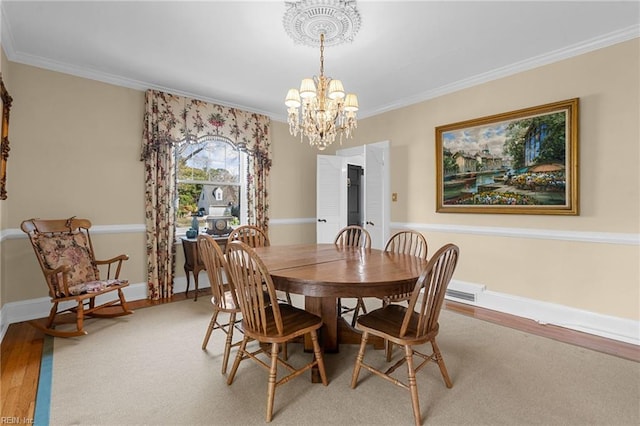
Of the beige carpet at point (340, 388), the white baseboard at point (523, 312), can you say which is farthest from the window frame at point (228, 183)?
the beige carpet at point (340, 388)

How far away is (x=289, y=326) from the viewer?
75.1 inches

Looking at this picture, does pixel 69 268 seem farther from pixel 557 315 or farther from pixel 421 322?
pixel 557 315

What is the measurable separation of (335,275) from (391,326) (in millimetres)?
456

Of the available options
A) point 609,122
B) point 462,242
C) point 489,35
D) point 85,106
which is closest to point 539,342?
point 462,242

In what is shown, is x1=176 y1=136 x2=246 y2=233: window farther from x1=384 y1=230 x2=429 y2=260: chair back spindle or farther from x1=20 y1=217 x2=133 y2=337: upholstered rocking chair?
x1=384 y1=230 x2=429 y2=260: chair back spindle

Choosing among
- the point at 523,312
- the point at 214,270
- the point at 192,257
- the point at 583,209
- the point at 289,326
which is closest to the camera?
the point at 289,326

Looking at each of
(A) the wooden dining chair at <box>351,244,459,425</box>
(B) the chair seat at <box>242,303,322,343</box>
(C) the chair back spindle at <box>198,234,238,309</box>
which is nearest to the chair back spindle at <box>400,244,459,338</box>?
(A) the wooden dining chair at <box>351,244,459,425</box>

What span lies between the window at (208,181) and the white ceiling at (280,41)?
0.85 meters

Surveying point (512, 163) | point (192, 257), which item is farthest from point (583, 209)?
point (192, 257)

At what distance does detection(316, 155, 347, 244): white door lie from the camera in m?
5.07

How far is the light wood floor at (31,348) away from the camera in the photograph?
186cm

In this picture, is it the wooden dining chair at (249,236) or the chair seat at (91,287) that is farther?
the wooden dining chair at (249,236)

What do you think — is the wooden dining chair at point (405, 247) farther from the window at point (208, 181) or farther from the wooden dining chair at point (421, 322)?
the window at point (208, 181)

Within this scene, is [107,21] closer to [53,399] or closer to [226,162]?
[226,162]
